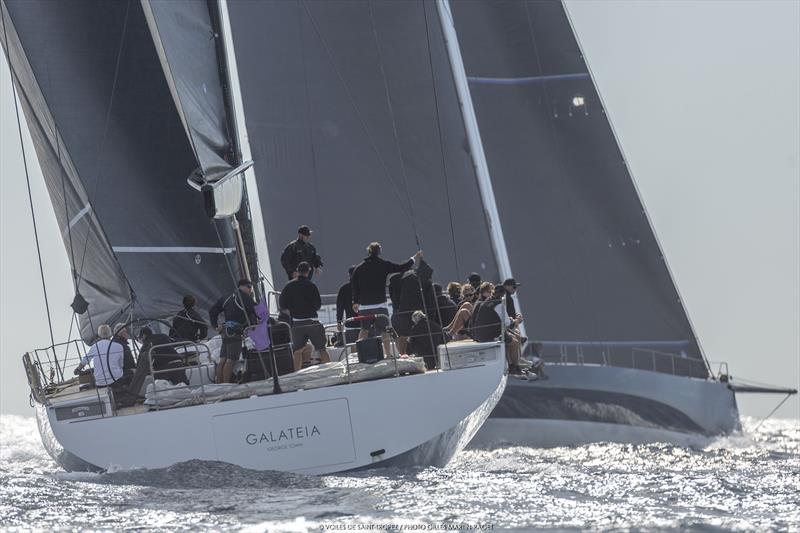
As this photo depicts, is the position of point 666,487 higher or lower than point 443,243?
lower

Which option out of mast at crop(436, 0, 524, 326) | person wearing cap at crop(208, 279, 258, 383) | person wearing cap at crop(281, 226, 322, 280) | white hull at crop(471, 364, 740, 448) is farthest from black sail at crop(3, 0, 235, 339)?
mast at crop(436, 0, 524, 326)

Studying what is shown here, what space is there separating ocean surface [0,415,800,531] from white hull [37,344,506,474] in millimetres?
147

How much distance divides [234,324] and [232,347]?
0.73 ft

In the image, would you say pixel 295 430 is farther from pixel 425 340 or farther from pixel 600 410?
pixel 600 410

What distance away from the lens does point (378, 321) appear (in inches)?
464

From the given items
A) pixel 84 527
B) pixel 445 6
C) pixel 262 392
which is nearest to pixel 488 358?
pixel 262 392

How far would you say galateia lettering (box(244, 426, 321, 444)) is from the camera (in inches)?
419

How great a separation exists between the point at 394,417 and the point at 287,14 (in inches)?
438

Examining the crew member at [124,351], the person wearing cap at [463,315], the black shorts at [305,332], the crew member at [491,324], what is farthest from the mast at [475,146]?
the crew member at [124,351]

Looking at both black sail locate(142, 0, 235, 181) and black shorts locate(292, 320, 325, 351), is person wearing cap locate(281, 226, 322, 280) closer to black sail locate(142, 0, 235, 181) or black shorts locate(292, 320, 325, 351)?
black sail locate(142, 0, 235, 181)

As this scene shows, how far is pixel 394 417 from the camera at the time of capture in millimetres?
10859

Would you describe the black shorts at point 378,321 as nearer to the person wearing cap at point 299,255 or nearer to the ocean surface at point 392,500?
the person wearing cap at point 299,255

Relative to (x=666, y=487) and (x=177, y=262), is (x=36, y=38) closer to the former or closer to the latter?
(x=177, y=262)

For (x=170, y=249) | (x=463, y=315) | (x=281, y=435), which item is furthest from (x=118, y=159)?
(x=281, y=435)
